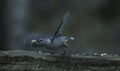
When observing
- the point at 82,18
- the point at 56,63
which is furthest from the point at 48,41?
the point at 82,18

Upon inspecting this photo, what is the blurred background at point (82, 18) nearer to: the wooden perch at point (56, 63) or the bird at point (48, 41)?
the bird at point (48, 41)

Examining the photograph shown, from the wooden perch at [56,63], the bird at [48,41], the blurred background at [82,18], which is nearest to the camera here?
the wooden perch at [56,63]

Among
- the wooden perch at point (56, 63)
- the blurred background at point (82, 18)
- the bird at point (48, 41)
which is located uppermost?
A: the blurred background at point (82, 18)

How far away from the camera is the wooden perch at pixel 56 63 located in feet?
6.45

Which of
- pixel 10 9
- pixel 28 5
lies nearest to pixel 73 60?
pixel 10 9

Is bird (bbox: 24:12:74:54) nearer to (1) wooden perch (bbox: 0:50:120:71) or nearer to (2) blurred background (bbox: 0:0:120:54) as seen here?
(1) wooden perch (bbox: 0:50:120:71)

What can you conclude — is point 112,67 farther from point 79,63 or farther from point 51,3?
point 51,3

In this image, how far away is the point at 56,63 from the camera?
6.51 feet

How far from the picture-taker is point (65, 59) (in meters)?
2.00

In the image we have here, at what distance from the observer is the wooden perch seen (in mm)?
1967

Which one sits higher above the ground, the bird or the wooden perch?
the bird

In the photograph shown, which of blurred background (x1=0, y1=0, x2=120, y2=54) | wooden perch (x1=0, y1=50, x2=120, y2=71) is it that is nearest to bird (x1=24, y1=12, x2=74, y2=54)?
wooden perch (x1=0, y1=50, x2=120, y2=71)

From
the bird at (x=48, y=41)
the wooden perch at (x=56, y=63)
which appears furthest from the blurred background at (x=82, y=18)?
the wooden perch at (x=56, y=63)

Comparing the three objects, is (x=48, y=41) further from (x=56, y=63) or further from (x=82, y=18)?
(x=82, y=18)
